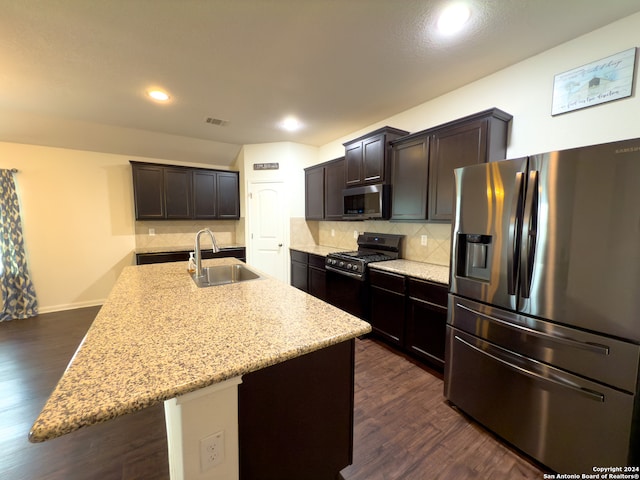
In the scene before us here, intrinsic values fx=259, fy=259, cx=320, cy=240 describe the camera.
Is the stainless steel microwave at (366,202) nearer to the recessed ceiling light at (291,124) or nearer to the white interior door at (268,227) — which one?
the recessed ceiling light at (291,124)

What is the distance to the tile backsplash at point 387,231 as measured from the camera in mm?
2779

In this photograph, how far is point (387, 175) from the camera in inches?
116

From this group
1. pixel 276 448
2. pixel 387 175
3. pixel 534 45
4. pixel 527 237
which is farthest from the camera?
pixel 387 175

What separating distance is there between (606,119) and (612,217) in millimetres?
1117

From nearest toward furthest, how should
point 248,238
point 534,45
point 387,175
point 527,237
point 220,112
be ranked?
point 527,237 → point 534,45 → point 387,175 → point 220,112 → point 248,238

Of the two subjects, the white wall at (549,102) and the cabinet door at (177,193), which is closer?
the white wall at (549,102)

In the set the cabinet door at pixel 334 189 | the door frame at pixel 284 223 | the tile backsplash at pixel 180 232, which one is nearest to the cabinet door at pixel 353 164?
the cabinet door at pixel 334 189

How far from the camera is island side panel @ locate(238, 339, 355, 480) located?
1040 mm

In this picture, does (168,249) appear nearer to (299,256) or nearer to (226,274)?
(299,256)

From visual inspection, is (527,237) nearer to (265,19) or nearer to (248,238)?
(265,19)

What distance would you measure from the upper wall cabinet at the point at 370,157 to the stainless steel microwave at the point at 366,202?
91mm

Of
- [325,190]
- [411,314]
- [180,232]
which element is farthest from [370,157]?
[180,232]

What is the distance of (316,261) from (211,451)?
305 centimetres

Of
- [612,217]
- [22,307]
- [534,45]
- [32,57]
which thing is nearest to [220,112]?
[32,57]
